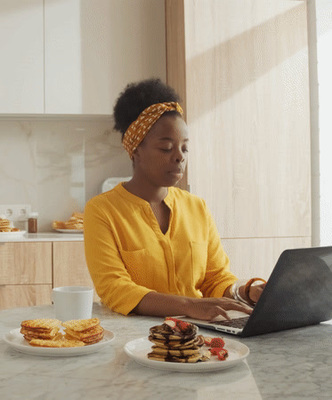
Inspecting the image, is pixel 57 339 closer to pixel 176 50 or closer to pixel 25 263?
pixel 25 263

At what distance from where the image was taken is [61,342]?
898 mm

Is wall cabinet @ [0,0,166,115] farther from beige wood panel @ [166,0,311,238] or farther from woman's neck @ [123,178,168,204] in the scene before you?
woman's neck @ [123,178,168,204]

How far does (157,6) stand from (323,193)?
4.78ft

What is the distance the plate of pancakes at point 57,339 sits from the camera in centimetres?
88

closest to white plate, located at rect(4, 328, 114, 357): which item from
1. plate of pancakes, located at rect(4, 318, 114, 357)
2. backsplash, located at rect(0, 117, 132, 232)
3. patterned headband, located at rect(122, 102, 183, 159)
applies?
plate of pancakes, located at rect(4, 318, 114, 357)

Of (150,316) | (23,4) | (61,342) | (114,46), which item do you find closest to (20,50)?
(23,4)

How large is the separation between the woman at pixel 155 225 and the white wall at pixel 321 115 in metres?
1.48

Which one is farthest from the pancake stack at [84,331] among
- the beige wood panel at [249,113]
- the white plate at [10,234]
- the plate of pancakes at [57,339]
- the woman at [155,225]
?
the white plate at [10,234]

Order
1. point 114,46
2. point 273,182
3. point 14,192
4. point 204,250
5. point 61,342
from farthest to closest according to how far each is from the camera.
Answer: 1. point 14,192
2. point 114,46
3. point 273,182
4. point 204,250
5. point 61,342

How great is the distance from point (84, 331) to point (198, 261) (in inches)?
30.3

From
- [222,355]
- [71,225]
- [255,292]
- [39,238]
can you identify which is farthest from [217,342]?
[71,225]

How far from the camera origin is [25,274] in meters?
2.87

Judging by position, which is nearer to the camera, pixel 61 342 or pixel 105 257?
pixel 61 342

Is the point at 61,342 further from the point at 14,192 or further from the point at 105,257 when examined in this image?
the point at 14,192
